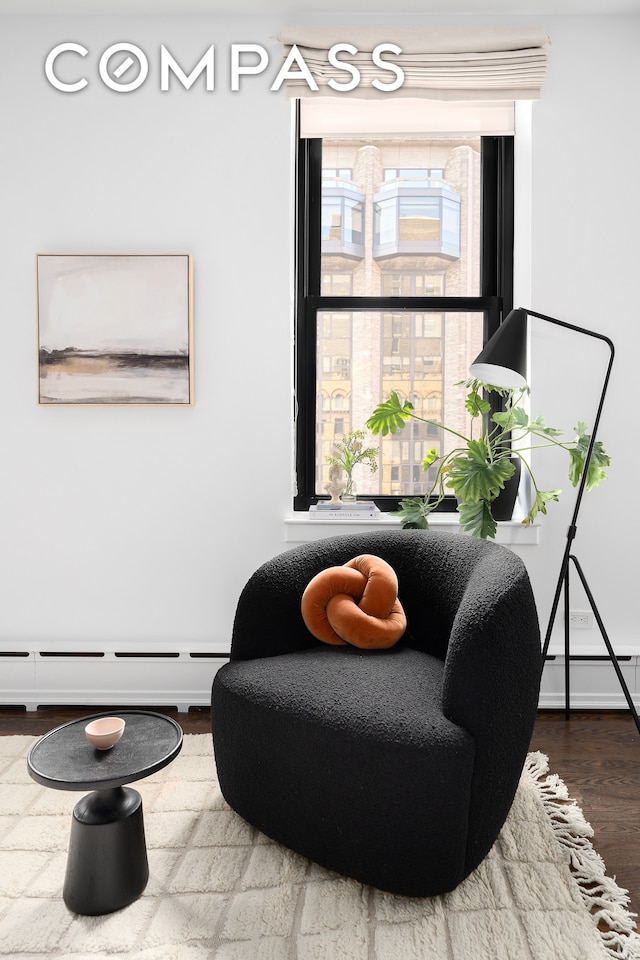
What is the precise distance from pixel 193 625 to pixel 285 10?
256 cm

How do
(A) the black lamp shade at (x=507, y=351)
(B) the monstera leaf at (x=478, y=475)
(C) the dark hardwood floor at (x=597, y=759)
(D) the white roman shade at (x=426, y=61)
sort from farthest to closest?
(D) the white roman shade at (x=426, y=61) < (B) the monstera leaf at (x=478, y=475) < (A) the black lamp shade at (x=507, y=351) < (C) the dark hardwood floor at (x=597, y=759)

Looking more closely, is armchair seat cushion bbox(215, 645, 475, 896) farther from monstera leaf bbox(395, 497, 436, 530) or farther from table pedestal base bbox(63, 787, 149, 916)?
monstera leaf bbox(395, 497, 436, 530)

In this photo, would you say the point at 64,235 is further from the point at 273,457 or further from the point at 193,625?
the point at 193,625

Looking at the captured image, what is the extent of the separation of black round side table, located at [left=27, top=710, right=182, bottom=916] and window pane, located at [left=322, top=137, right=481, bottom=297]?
2161 millimetres

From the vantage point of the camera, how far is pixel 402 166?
2904 mm

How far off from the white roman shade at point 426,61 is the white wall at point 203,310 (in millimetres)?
110

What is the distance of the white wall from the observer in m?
2.67

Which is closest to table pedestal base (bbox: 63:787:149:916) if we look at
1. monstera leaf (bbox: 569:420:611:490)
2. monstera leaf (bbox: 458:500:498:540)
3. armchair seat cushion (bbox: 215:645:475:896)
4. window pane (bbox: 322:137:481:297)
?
armchair seat cushion (bbox: 215:645:475:896)

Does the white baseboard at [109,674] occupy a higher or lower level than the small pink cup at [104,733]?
lower

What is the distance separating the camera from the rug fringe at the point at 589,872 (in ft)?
4.58

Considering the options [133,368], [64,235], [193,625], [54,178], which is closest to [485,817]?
[193,625]

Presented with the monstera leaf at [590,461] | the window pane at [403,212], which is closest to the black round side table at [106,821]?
the monstera leaf at [590,461]

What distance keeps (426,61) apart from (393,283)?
2.87 feet

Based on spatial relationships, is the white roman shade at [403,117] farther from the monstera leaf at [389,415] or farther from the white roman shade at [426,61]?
the monstera leaf at [389,415]
